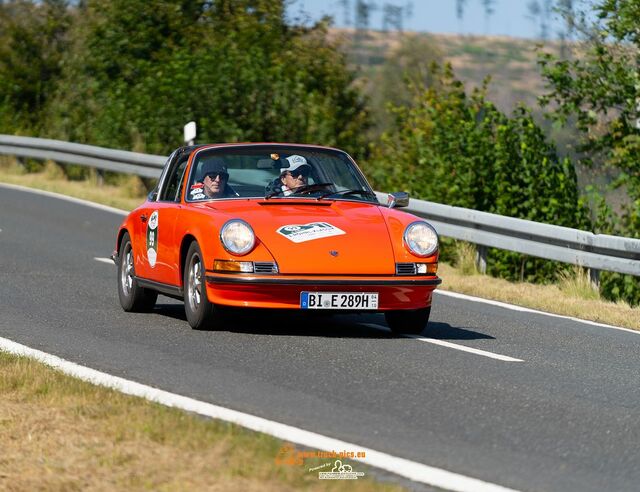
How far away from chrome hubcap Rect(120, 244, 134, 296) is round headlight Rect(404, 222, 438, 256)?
8.85 feet

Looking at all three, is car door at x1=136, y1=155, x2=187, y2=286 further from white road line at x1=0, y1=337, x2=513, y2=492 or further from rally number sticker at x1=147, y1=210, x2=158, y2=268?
white road line at x1=0, y1=337, x2=513, y2=492

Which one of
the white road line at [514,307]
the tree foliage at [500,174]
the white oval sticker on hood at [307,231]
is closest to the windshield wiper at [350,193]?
the white oval sticker on hood at [307,231]

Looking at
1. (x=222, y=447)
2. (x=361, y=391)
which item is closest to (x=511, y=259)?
(x=361, y=391)

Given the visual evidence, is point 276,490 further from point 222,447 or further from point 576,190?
point 576,190

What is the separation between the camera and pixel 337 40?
34.1m

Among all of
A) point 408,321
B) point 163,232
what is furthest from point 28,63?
point 408,321

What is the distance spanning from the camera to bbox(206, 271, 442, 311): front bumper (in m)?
9.79

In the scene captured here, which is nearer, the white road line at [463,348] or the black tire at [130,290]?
the white road line at [463,348]

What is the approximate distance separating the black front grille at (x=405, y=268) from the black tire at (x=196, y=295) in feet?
4.33

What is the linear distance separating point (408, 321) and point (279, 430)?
167 inches

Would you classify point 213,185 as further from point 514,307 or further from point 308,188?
point 514,307

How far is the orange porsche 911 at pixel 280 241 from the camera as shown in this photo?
9.87 m

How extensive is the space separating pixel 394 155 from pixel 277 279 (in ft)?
45.7

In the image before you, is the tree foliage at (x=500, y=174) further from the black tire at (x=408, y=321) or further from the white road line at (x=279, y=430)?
the white road line at (x=279, y=430)
